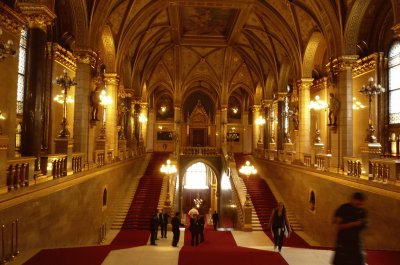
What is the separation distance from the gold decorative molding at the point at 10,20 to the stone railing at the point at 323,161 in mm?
13319

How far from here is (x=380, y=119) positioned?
645 inches

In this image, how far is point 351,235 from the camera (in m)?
4.53

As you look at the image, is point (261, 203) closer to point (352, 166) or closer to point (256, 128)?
point (352, 166)

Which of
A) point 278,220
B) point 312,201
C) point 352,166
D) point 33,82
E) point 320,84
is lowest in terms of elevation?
point 312,201

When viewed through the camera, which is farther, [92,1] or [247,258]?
[92,1]

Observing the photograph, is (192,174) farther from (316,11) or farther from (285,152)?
(316,11)

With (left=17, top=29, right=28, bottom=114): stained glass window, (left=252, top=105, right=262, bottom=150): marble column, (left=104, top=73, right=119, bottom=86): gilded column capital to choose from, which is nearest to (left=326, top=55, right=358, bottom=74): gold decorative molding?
(left=104, top=73, right=119, bottom=86): gilded column capital

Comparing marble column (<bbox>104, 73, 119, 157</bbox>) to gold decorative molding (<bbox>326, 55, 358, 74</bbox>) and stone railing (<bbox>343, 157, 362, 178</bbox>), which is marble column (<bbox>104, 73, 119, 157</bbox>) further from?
stone railing (<bbox>343, 157, 362, 178</bbox>)

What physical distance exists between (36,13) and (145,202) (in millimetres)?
11656

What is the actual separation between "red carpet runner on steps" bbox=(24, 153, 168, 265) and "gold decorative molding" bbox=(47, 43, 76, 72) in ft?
26.2

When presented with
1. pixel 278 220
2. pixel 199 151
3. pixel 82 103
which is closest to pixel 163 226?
pixel 82 103

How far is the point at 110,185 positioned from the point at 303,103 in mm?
Result: 11193

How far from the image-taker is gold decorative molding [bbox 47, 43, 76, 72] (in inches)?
650

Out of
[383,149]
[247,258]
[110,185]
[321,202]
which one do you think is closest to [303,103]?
[383,149]
